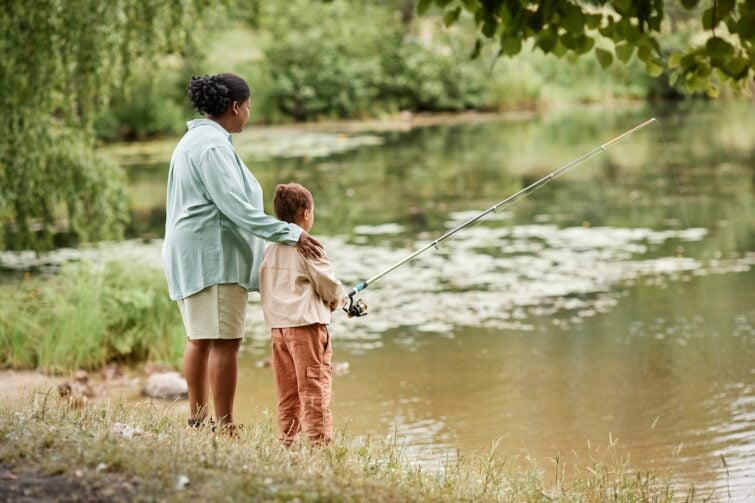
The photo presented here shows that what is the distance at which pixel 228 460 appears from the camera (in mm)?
4105

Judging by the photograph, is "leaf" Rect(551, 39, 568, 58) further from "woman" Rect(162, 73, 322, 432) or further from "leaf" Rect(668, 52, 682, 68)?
"woman" Rect(162, 73, 322, 432)

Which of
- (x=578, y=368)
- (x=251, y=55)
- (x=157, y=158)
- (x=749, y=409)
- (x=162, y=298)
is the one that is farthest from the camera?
(x=251, y=55)

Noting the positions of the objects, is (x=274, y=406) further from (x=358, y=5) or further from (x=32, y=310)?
(x=358, y=5)

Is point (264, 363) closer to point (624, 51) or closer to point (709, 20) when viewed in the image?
point (624, 51)

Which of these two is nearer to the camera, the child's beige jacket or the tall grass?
the child's beige jacket

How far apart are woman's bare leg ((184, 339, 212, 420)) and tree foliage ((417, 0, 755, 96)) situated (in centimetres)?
187

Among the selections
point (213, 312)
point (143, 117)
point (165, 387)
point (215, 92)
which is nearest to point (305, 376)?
point (213, 312)

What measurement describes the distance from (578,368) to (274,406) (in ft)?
7.91

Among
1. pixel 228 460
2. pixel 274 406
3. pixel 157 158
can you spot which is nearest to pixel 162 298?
pixel 274 406

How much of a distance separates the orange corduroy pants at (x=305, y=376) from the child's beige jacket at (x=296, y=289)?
0.19ft

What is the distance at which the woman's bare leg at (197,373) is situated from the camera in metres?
5.30

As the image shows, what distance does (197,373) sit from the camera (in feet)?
17.6

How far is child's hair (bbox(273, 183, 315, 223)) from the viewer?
5.24m

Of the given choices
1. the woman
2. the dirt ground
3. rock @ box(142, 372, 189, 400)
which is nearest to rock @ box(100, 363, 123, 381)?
rock @ box(142, 372, 189, 400)
